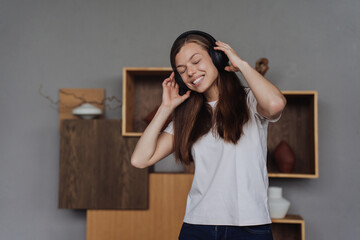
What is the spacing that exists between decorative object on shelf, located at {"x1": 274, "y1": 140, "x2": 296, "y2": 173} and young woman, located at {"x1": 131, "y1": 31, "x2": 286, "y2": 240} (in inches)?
51.6

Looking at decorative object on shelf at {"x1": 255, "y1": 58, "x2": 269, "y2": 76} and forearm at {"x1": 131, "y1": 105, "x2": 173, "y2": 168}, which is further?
decorative object on shelf at {"x1": 255, "y1": 58, "x2": 269, "y2": 76}

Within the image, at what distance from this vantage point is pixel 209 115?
4.75 ft

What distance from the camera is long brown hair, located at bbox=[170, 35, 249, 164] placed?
4.54 ft

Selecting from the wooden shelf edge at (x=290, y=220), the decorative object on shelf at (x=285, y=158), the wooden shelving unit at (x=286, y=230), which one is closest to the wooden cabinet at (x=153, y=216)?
the wooden shelf edge at (x=290, y=220)

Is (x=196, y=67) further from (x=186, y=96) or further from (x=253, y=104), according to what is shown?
(x=253, y=104)

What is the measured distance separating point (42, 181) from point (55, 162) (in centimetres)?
18

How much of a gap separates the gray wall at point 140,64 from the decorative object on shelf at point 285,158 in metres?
0.24

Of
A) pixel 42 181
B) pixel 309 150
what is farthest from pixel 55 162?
pixel 309 150

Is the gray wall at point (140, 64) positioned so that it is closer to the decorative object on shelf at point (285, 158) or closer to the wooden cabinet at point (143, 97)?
the wooden cabinet at point (143, 97)

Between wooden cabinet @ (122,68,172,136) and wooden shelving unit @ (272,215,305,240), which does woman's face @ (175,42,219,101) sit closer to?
wooden cabinet @ (122,68,172,136)

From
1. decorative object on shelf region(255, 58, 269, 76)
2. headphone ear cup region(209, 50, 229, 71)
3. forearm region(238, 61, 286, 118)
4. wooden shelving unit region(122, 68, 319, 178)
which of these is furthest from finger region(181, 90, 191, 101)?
decorative object on shelf region(255, 58, 269, 76)

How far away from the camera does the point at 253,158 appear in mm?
1348

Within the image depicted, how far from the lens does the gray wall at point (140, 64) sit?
9.33ft

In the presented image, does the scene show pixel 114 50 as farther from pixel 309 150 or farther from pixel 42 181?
pixel 309 150
